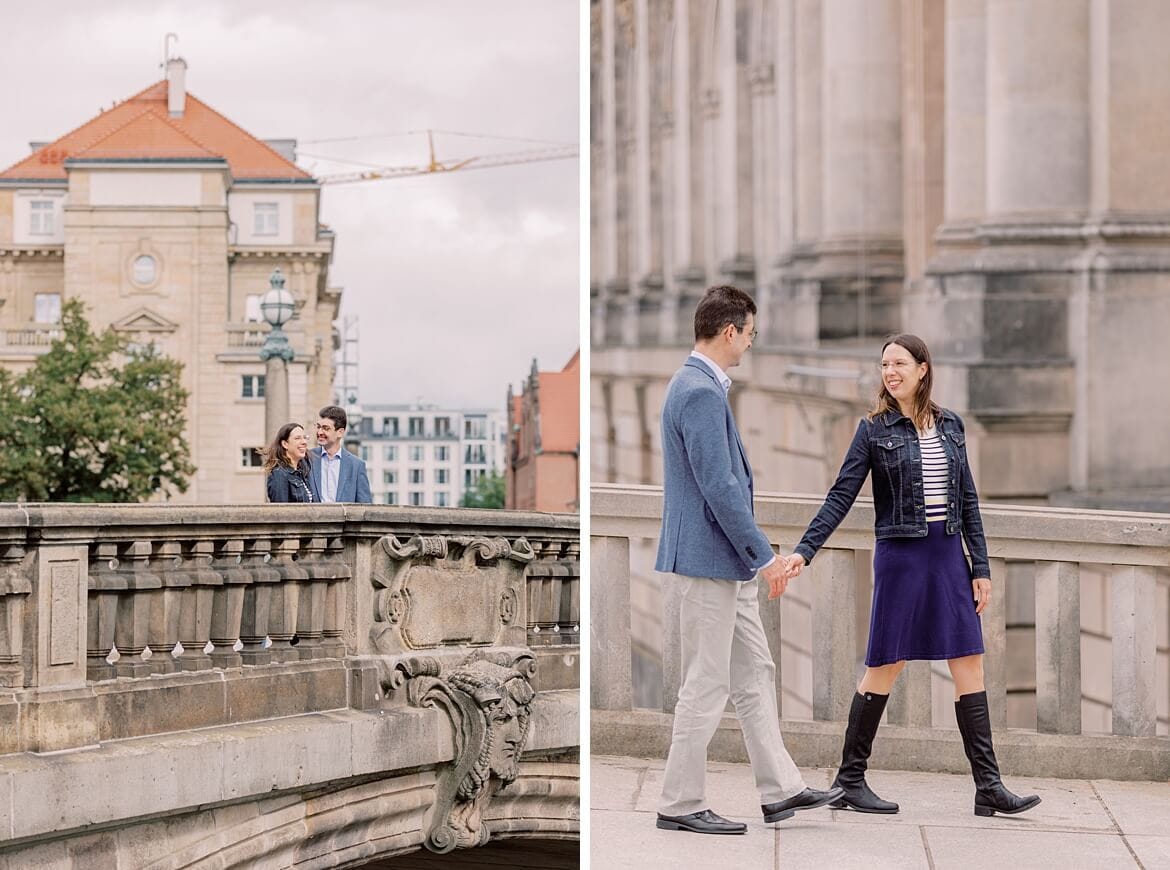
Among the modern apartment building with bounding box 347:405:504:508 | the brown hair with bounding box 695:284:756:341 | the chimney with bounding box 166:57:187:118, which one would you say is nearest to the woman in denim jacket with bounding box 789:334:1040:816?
the brown hair with bounding box 695:284:756:341

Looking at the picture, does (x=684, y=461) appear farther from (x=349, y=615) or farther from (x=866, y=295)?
(x=866, y=295)

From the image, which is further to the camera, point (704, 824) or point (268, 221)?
point (268, 221)

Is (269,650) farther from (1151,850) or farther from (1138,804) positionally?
(1151,850)

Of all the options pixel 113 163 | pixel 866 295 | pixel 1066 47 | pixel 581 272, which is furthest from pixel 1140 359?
pixel 113 163

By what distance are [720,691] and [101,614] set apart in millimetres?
3178

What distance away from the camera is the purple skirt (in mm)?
5980

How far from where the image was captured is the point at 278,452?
931cm

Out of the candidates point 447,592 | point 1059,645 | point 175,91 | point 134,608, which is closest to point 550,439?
point 175,91

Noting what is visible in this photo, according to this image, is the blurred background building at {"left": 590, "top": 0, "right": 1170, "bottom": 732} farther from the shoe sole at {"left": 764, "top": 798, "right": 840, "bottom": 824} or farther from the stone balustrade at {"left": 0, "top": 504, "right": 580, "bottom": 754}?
the shoe sole at {"left": 764, "top": 798, "right": 840, "bottom": 824}

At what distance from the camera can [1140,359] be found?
45.8 feet

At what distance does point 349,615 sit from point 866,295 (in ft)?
38.5

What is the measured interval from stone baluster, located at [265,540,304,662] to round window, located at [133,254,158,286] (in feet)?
202

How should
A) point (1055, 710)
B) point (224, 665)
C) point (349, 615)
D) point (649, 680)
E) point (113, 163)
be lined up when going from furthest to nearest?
point (113, 163)
point (649, 680)
point (349, 615)
point (224, 665)
point (1055, 710)

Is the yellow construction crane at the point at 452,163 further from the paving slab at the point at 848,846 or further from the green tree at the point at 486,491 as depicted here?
the paving slab at the point at 848,846
